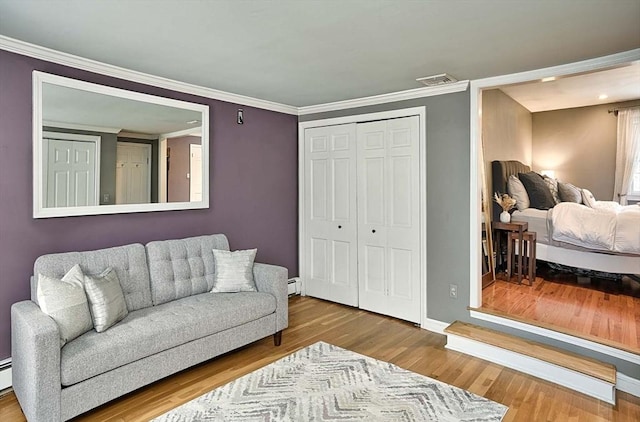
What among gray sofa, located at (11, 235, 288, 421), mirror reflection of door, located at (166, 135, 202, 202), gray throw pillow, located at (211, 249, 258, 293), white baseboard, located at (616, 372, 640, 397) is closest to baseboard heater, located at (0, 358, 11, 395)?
gray sofa, located at (11, 235, 288, 421)

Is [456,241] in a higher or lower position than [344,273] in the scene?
higher

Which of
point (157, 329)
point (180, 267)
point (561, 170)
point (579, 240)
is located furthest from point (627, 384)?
point (561, 170)

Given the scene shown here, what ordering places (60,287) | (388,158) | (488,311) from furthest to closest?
(388,158)
(488,311)
(60,287)

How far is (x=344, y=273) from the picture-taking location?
4527 millimetres

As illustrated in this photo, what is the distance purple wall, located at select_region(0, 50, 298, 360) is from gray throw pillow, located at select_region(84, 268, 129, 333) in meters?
0.54


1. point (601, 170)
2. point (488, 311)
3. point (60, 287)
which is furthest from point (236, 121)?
point (601, 170)

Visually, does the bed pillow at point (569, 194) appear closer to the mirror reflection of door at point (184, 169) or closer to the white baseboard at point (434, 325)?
the white baseboard at point (434, 325)

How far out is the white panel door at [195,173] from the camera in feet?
12.1

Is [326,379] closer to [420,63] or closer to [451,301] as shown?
[451,301]

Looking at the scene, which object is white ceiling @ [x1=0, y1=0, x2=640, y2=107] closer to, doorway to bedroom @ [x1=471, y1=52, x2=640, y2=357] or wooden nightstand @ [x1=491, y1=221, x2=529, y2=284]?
doorway to bedroom @ [x1=471, y1=52, x2=640, y2=357]

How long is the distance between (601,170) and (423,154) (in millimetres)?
4629

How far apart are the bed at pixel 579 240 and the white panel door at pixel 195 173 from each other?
3.60 metres

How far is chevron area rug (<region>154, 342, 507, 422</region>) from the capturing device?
2340 mm

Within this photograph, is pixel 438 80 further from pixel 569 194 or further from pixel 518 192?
pixel 569 194
